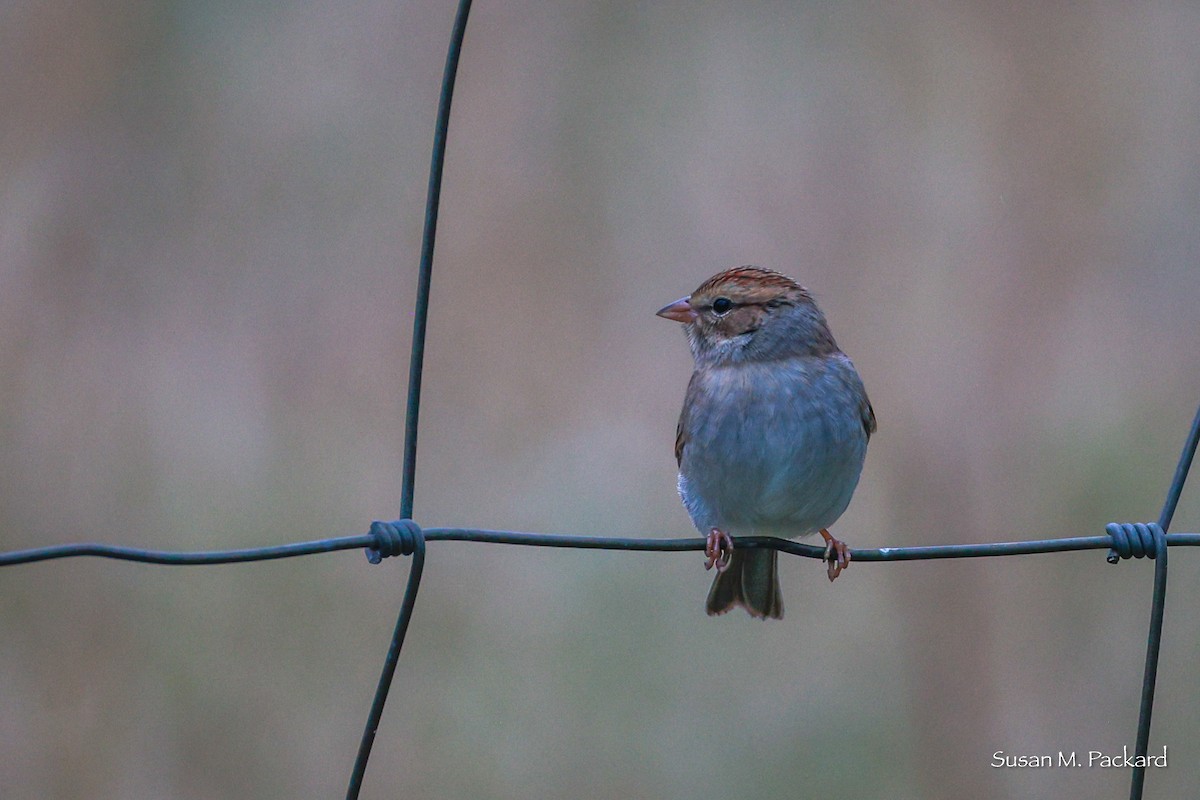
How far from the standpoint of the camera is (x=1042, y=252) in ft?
22.4

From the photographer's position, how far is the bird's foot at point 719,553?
314 cm

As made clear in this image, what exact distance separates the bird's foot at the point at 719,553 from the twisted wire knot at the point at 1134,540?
0.87 m

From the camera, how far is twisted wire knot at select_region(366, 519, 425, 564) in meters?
2.13

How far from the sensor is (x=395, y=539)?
213cm

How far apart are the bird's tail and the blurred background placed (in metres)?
2.29

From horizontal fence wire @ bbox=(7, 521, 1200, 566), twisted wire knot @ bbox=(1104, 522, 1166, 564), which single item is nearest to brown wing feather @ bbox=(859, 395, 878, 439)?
horizontal fence wire @ bbox=(7, 521, 1200, 566)

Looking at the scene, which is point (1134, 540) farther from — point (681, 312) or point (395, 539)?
point (681, 312)

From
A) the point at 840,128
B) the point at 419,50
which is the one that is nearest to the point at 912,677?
the point at 840,128

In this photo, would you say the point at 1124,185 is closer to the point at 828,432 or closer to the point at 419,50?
the point at 419,50

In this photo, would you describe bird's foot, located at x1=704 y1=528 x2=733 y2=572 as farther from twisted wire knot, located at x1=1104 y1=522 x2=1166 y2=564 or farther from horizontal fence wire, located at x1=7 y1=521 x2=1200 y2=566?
twisted wire knot, located at x1=1104 y1=522 x2=1166 y2=564

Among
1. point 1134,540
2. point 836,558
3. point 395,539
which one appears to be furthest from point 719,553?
point 395,539

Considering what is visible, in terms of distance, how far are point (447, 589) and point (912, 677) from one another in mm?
2334

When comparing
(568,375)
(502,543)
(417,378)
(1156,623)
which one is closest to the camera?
(417,378)

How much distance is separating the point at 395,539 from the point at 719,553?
144cm
